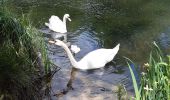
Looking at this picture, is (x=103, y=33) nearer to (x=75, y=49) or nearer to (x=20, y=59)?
(x=75, y=49)

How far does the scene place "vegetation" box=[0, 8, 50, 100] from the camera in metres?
5.41

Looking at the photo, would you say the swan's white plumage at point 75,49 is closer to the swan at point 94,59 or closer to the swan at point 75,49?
the swan at point 75,49

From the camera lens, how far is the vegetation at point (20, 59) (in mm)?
5406

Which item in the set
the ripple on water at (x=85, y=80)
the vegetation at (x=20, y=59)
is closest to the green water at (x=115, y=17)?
the ripple on water at (x=85, y=80)

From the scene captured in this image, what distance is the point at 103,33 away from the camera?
9.84 m

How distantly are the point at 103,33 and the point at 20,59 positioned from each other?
167 inches

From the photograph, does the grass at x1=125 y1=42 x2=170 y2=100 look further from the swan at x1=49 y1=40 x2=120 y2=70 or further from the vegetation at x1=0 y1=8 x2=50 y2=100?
the swan at x1=49 y1=40 x2=120 y2=70

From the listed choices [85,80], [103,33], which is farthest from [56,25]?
[85,80]

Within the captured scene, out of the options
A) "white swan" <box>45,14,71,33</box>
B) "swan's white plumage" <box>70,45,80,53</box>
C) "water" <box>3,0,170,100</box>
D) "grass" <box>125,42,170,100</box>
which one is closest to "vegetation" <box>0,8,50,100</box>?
"water" <box>3,0,170,100</box>

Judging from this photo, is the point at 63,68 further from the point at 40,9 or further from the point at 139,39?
the point at 40,9

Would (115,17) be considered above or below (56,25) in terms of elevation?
above

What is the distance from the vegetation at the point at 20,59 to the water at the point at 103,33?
2.15 ft

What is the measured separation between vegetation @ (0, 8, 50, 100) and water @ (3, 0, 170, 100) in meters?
0.66

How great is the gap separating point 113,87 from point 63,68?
136 cm
